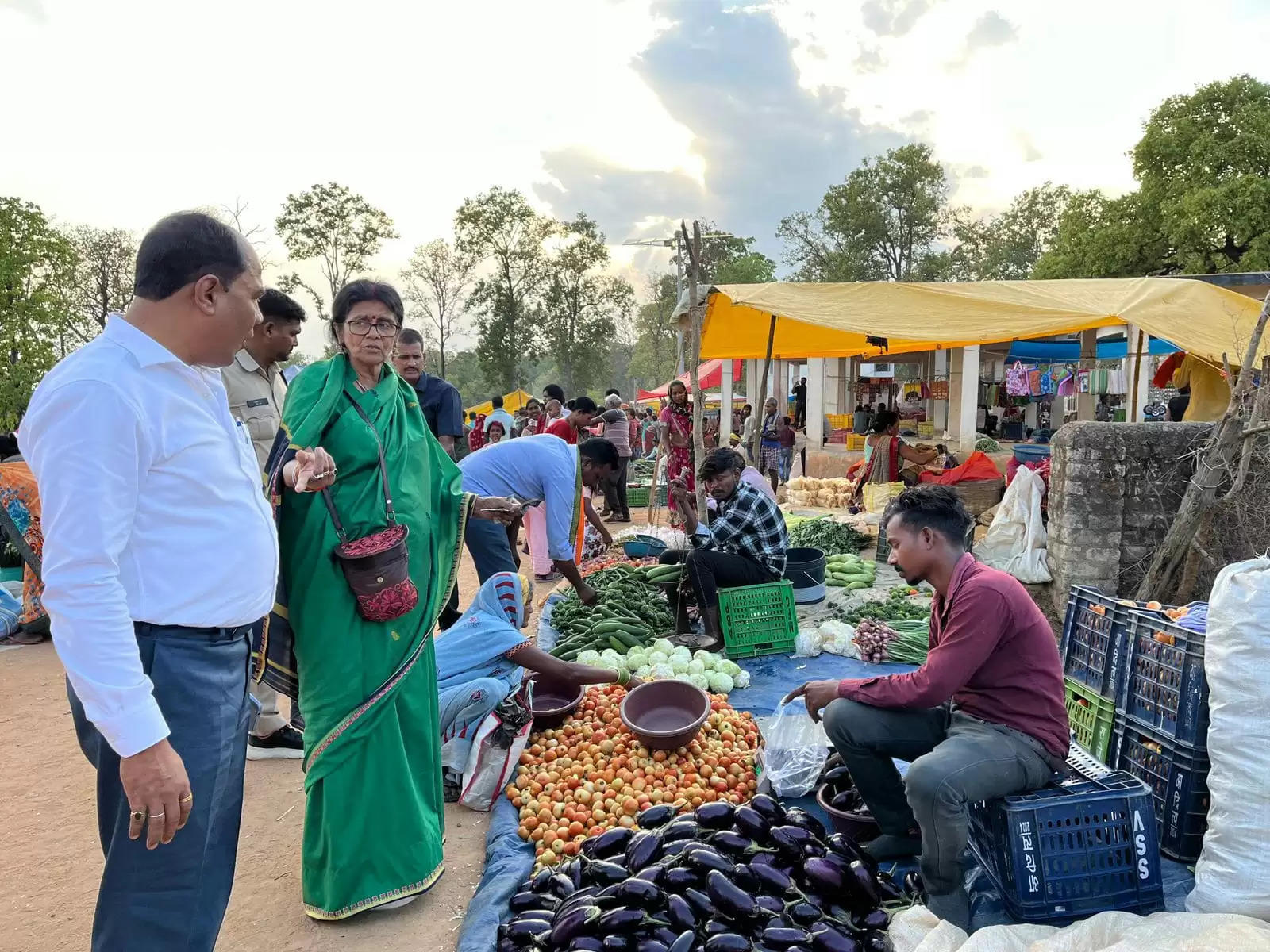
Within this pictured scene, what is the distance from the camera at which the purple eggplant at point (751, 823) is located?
265 centimetres

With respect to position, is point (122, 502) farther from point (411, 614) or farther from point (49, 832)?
point (49, 832)

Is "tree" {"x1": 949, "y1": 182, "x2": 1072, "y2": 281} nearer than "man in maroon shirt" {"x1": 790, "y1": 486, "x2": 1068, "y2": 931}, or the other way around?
"man in maroon shirt" {"x1": 790, "y1": 486, "x2": 1068, "y2": 931}

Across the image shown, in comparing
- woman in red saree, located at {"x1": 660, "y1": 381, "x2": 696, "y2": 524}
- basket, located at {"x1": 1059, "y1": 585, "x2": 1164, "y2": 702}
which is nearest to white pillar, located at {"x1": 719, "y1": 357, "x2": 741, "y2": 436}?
woman in red saree, located at {"x1": 660, "y1": 381, "x2": 696, "y2": 524}

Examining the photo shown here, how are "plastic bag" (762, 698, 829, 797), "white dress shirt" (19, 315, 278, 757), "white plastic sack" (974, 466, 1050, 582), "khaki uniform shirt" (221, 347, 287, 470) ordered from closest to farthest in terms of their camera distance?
1. "white dress shirt" (19, 315, 278, 757)
2. "plastic bag" (762, 698, 829, 797)
3. "khaki uniform shirt" (221, 347, 287, 470)
4. "white plastic sack" (974, 466, 1050, 582)

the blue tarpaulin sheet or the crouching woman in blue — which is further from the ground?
the crouching woman in blue

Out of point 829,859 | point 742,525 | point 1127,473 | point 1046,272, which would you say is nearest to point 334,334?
point 829,859

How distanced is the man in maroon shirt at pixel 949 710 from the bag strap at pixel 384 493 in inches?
65.1

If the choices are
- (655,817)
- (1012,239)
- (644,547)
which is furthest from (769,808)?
(1012,239)

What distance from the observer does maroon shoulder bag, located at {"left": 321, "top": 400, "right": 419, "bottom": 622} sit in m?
2.44

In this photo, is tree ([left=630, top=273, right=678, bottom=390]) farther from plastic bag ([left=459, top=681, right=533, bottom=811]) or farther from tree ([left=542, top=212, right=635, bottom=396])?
plastic bag ([left=459, top=681, right=533, bottom=811])

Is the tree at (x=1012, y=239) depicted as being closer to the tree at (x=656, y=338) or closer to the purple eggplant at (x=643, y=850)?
the tree at (x=656, y=338)

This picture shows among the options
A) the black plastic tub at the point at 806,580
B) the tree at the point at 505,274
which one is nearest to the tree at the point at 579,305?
the tree at the point at 505,274

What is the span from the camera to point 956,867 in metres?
2.36

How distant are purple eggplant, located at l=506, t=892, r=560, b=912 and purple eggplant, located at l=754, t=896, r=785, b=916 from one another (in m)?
0.68
